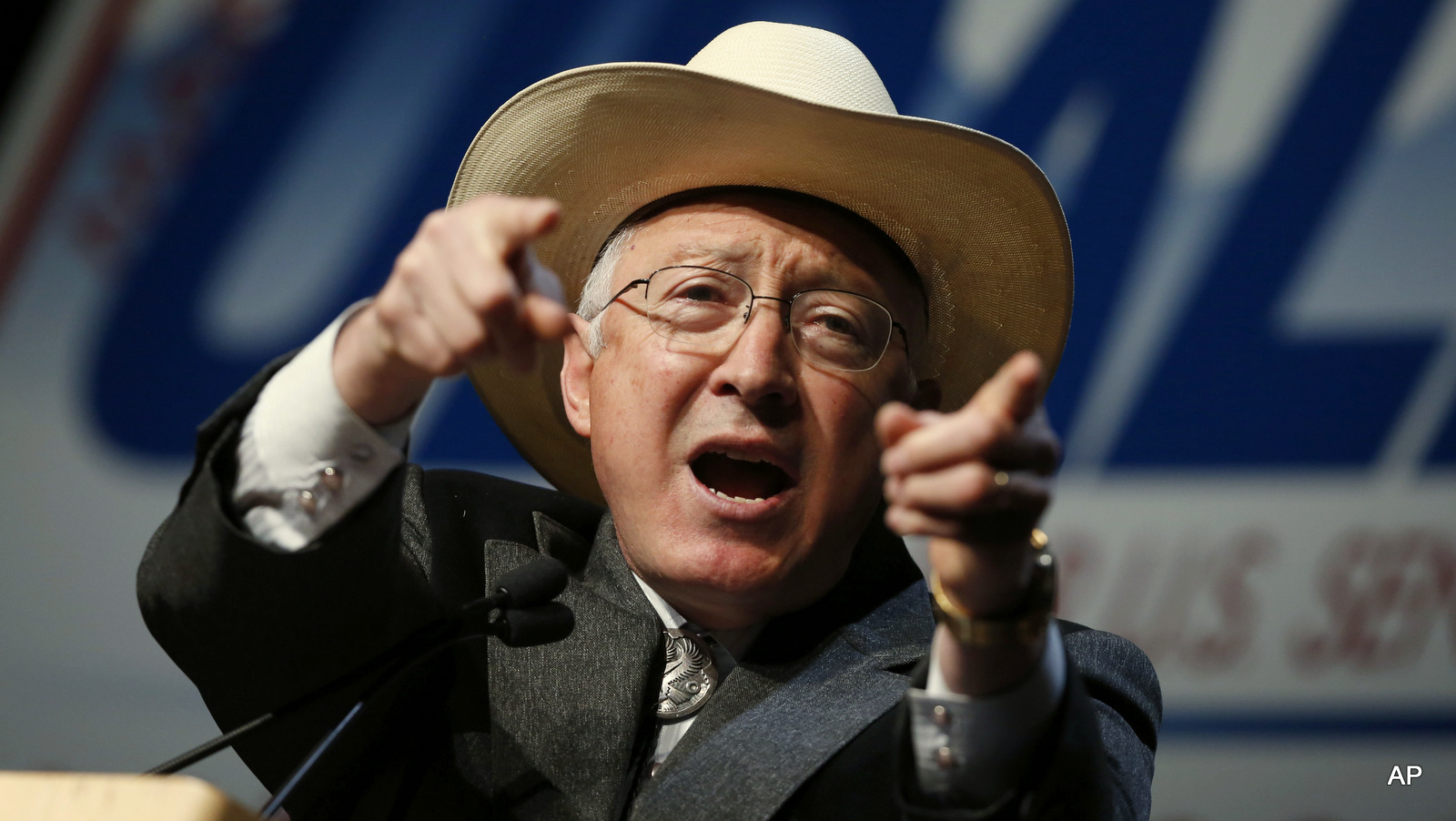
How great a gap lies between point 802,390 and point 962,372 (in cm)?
54

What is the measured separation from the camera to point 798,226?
69.2 inches

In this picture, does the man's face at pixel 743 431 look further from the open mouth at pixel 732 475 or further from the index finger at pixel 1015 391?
the index finger at pixel 1015 391

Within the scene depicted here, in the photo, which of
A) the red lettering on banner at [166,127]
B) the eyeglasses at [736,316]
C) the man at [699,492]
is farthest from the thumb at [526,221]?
the red lettering on banner at [166,127]

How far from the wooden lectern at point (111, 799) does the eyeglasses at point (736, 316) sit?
0.94m

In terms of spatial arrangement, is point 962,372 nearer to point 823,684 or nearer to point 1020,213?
point 1020,213

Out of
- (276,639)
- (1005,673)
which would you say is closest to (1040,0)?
(1005,673)

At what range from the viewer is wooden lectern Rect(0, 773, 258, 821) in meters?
0.81

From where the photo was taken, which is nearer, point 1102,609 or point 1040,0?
point 1102,609

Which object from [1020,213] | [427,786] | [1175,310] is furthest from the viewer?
[1175,310]

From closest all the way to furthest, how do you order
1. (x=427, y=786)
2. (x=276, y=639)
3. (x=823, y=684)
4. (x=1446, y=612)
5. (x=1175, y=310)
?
1. (x=276, y=639)
2. (x=427, y=786)
3. (x=823, y=684)
4. (x=1446, y=612)
5. (x=1175, y=310)

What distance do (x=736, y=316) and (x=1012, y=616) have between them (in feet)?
2.45

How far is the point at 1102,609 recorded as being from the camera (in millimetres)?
2477

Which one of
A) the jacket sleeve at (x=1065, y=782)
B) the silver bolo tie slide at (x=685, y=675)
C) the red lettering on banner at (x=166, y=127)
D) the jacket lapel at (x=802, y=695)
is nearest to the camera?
the jacket sleeve at (x=1065, y=782)

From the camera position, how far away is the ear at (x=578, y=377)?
5.99 ft
